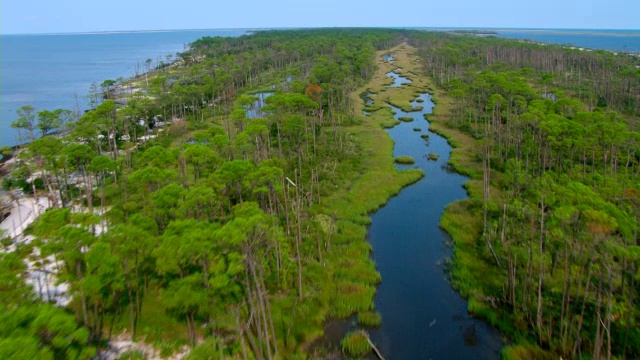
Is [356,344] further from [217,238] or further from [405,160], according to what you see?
[405,160]

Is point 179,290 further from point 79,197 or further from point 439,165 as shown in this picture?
point 439,165

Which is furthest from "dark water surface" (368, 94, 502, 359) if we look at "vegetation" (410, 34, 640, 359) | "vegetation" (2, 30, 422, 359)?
"vegetation" (2, 30, 422, 359)

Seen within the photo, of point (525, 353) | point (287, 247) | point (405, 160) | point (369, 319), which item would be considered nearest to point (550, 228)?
point (525, 353)

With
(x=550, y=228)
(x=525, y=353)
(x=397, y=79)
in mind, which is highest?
(x=397, y=79)

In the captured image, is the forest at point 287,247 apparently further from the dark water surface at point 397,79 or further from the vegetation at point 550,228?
the dark water surface at point 397,79

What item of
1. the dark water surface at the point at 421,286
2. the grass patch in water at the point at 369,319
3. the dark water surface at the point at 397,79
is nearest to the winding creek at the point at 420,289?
the dark water surface at the point at 421,286

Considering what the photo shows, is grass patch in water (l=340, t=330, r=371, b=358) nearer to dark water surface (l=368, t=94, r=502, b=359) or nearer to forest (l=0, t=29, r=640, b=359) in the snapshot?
dark water surface (l=368, t=94, r=502, b=359)

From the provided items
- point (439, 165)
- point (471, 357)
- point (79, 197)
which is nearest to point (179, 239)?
point (471, 357)

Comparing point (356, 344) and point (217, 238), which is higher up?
point (217, 238)
